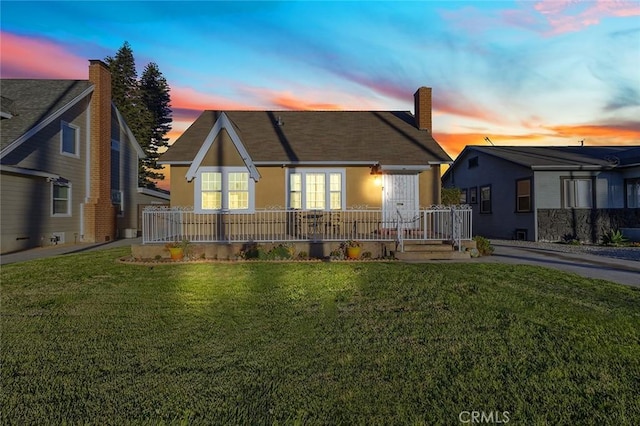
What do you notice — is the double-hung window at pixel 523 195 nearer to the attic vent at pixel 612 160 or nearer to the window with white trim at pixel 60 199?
the attic vent at pixel 612 160

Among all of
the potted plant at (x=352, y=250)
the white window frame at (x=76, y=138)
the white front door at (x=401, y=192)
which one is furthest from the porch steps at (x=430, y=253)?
the white window frame at (x=76, y=138)

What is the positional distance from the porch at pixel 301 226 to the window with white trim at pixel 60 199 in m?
8.26

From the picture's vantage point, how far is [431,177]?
51.1ft

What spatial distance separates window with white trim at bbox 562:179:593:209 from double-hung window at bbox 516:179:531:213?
5.09ft

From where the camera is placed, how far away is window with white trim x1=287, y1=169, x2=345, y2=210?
15430mm

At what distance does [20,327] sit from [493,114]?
72.0 feet

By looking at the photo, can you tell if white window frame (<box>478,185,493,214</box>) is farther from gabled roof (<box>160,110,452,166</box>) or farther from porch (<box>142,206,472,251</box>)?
porch (<box>142,206,472,251</box>)

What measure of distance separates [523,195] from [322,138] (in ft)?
36.2

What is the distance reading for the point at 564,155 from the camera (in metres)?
20.5

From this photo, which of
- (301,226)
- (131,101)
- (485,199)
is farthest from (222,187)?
(131,101)

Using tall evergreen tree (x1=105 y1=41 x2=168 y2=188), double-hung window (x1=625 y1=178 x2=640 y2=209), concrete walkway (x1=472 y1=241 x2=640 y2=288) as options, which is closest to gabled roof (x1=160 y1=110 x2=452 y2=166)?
concrete walkway (x1=472 y1=241 x2=640 y2=288)

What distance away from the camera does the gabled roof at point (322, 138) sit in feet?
49.8

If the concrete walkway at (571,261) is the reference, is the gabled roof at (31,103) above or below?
above

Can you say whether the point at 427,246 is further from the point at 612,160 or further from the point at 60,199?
the point at 60,199
